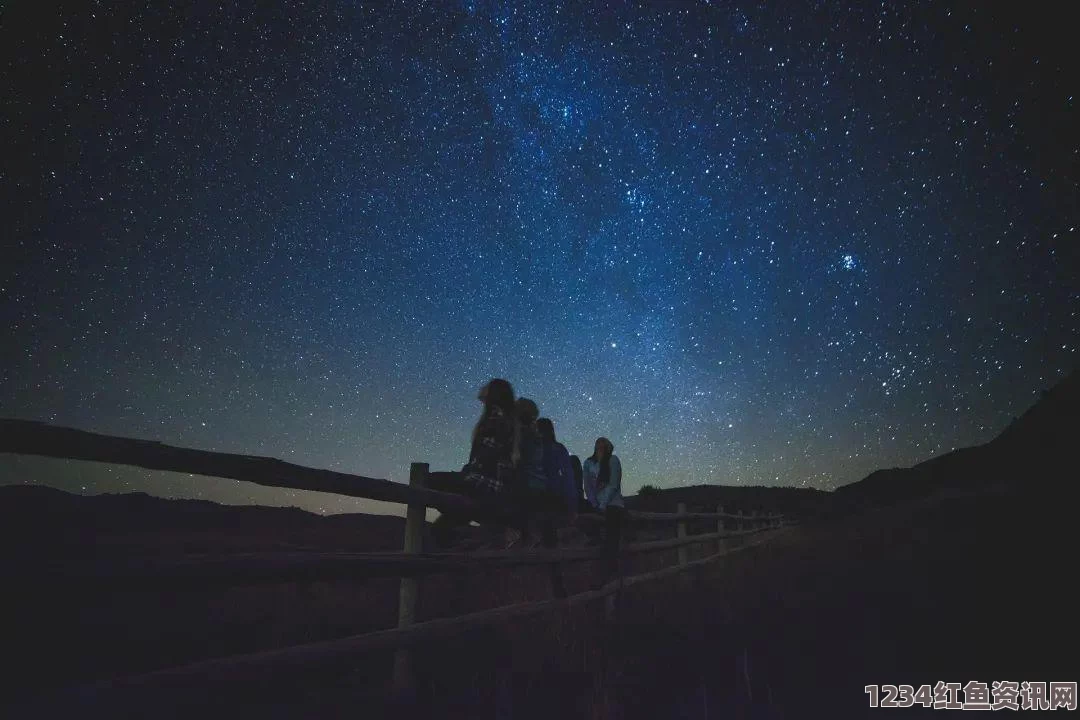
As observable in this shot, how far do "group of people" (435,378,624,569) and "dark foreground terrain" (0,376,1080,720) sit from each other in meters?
0.75

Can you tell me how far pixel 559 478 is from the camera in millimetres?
4203

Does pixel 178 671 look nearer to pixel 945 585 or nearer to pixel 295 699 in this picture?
pixel 295 699

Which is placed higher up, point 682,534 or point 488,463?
point 488,463

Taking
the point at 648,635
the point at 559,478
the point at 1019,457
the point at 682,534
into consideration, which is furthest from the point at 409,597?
the point at 1019,457

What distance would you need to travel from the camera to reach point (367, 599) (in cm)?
748

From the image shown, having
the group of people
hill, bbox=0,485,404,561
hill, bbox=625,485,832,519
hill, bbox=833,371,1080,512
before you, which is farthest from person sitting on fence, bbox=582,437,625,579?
hill, bbox=625,485,832,519

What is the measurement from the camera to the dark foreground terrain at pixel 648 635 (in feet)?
9.08

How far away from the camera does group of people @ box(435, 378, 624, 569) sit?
3.64 meters

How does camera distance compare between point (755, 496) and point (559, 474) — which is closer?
point (559, 474)

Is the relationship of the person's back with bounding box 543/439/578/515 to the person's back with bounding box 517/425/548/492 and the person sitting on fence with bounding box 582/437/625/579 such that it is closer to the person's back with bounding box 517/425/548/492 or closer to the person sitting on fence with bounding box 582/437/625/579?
the person's back with bounding box 517/425/548/492

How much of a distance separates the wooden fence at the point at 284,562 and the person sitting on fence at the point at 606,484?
1.51 meters

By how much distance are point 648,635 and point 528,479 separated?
1806 millimetres

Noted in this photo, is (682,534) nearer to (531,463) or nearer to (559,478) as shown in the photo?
(559,478)

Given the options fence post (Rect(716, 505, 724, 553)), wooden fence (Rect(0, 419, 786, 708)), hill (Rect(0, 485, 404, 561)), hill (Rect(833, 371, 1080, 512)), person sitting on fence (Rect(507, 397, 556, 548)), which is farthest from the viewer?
hill (Rect(833, 371, 1080, 512))
